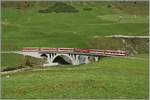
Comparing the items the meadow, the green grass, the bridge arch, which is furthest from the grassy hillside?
the green grass

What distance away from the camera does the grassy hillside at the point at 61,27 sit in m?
87.1

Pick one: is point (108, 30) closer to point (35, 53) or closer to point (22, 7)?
point (35, 53)

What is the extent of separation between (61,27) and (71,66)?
42.5m

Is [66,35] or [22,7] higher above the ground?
[22,7]

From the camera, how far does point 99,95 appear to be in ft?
84.7

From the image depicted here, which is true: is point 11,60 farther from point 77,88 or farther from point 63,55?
point 77,88

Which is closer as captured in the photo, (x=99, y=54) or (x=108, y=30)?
(x=99, y=54)

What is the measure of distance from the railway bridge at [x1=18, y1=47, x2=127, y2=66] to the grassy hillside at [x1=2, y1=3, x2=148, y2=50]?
405 centimetres

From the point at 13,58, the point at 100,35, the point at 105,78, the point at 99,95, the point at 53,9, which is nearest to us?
the point at 99,95

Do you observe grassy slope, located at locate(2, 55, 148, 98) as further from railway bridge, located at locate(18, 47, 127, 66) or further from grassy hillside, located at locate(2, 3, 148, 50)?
grassy hillside, located at locate(2, 3, 148, 50)

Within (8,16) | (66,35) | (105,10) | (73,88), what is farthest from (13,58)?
(105,10)

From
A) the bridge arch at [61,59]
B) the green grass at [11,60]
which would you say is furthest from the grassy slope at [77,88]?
the bridge arch at [61,59]

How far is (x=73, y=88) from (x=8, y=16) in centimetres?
9734

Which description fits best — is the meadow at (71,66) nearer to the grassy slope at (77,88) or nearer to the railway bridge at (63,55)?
the grassy slope at (77,88)
